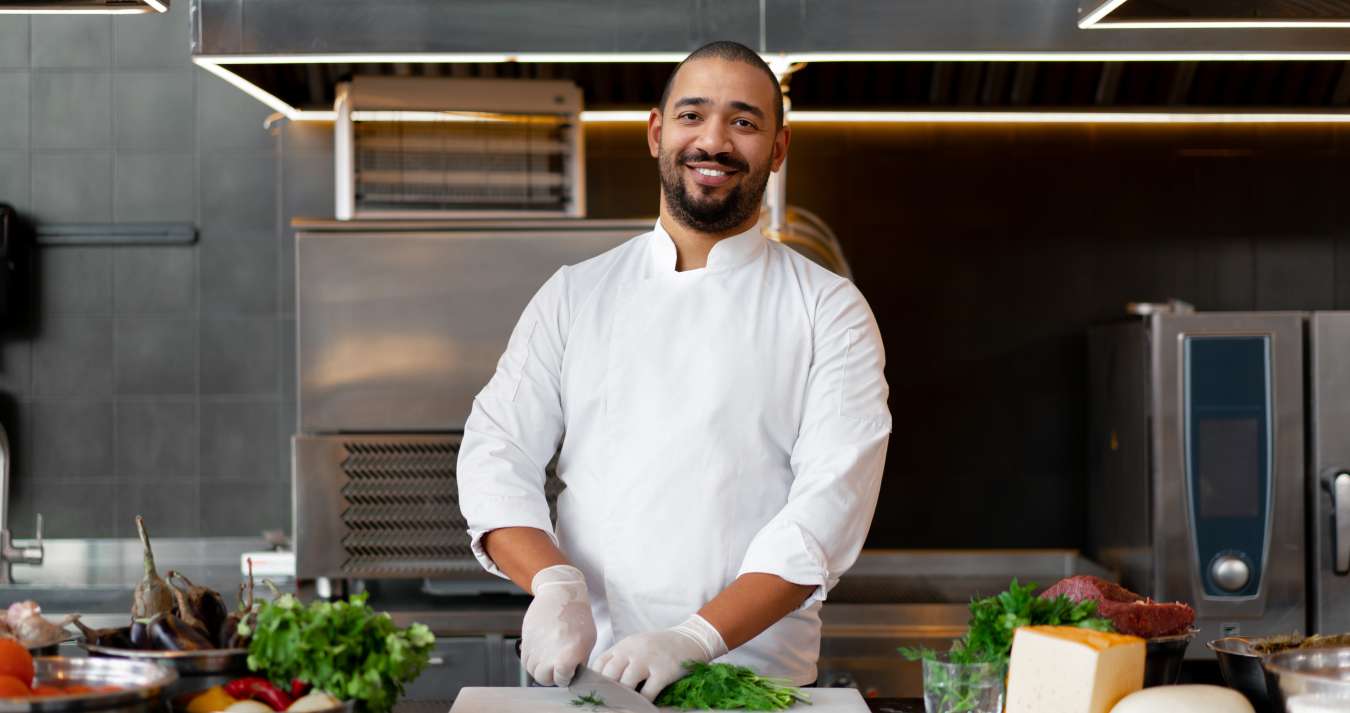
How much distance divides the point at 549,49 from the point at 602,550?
136 cm

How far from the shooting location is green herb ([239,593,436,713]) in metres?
1.30

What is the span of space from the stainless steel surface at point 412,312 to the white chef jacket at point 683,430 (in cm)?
104

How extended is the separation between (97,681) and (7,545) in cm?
244

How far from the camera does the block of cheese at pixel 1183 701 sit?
1.29 metres

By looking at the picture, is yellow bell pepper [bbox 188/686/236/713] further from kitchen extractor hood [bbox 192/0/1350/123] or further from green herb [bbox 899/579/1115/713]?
kitchen extractor hood [bbox 192/0/1350/123]

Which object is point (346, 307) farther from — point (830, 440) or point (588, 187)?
point (830, 440)

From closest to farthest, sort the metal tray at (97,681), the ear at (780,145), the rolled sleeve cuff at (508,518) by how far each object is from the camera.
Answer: the metal tray at (97,681) < the rolled sleeve cuff at (508,518) < the ear at (780,145)

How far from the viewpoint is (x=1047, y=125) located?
369 cm

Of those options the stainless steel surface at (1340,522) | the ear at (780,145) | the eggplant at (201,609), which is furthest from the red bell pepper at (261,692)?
the stainless steel surface at (1340,522)

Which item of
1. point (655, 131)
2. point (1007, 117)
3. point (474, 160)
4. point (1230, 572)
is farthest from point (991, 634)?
point (1007, 117)

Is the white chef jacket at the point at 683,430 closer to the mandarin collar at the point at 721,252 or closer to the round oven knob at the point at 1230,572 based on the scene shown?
the mandarin collar at the point at 721,252

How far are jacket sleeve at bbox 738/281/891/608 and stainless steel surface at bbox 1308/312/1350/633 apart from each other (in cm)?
167

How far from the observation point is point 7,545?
11.4 ft

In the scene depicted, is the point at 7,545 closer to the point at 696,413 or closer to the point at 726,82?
the point at 696,413
